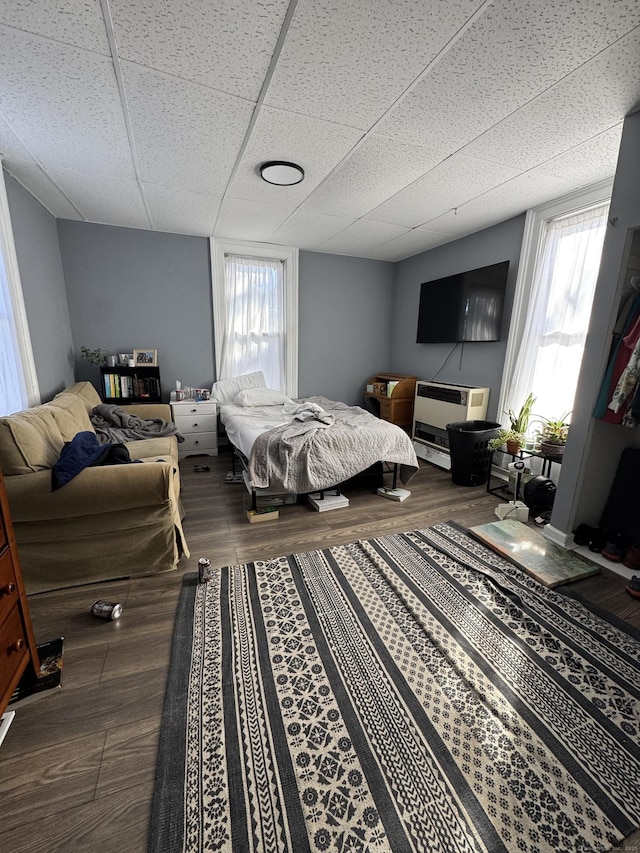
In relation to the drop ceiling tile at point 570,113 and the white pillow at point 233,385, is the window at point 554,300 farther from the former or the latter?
the white pillow at point 233,385

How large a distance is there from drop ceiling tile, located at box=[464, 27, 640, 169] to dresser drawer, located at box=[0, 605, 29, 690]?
322 cm

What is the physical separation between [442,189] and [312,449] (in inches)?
91.7

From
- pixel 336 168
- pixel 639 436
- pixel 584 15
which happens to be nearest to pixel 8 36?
pixel 336 168

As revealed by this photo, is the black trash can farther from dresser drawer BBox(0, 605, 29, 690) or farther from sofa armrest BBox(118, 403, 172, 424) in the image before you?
dresser drawer BBox(0, 605, 29, 690)

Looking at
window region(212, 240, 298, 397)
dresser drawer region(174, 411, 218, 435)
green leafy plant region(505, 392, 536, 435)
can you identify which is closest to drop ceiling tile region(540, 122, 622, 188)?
green leafy plant region(505, 392, 536, 435)

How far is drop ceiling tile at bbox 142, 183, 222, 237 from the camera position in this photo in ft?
Answer: 9.52

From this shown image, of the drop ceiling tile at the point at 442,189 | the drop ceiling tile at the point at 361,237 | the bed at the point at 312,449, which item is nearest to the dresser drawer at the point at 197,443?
the bed at the point at 312,449

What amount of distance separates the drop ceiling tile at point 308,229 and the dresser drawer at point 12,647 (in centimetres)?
353

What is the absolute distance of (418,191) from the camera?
110 inches

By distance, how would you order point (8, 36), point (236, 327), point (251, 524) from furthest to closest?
point (236, 327) < point (251, 524) < point (8, 36)

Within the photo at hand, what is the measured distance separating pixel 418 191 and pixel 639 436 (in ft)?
8.07

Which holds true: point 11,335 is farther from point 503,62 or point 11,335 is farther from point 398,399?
point 398,399

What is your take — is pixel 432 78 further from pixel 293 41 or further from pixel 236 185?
pixel 236 185

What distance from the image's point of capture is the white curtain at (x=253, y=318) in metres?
4.34
